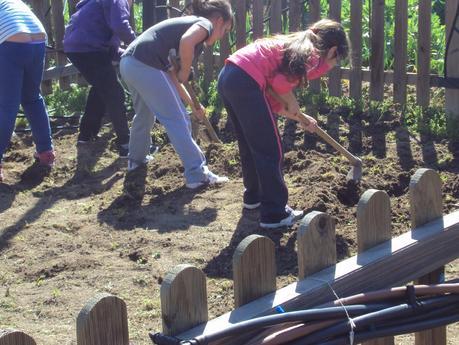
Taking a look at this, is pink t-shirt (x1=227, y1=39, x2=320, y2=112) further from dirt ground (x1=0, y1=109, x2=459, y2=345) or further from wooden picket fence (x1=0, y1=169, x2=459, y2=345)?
wooden picket fence (x1=0, y1=169, x2=459, y2=345)

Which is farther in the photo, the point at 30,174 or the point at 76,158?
the point at 76,158

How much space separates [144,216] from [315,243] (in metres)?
2.81

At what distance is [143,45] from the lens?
5660mm

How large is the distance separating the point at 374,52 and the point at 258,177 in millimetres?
2735

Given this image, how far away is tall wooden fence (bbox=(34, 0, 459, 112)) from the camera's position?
22.1 ft

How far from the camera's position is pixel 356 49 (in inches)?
285

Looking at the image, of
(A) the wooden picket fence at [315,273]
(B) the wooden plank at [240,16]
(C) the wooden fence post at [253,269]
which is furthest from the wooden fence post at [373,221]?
(B) the wooden plank at [240,16]

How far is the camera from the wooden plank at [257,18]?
7648 mm

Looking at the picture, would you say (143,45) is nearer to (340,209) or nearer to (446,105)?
(340,209)

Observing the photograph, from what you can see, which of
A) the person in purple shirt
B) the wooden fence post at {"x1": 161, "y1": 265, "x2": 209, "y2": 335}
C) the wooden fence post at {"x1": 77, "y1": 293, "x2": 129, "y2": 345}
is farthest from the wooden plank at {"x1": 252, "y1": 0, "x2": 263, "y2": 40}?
the wooden fence post at {"x1": 77, "y1": 293, "x2": 129, "y2": 345}

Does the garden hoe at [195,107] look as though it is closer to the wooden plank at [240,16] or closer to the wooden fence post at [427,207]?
the wooden plank at [240,16]

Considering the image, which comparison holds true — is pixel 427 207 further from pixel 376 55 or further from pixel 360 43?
pixel 360 43

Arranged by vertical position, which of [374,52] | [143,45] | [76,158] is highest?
[143,45]

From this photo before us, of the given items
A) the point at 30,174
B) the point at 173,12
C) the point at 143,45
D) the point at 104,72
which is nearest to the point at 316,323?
the point at 143,45
